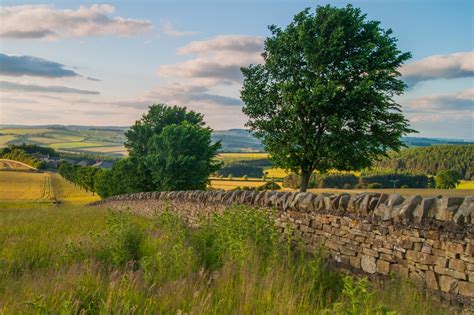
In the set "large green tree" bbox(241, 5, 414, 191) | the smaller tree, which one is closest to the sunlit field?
"large green tree" bbox(241, 5, 414, 191)

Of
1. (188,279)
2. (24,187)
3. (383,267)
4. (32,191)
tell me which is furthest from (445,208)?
(24,187)

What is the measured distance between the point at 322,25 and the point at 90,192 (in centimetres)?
8571

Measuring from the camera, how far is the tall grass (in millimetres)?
4578

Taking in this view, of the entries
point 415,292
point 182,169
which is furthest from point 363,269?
point 182,169

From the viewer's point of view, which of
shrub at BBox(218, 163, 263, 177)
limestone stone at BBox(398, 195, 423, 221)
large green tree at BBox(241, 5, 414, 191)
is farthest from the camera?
shrub at BBox(218, 163, 263, 177)

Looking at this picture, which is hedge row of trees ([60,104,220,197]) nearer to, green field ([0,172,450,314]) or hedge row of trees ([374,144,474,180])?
green field ([0,172,450,314])

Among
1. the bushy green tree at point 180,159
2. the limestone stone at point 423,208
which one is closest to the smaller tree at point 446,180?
the bushy green tree at point 180,159

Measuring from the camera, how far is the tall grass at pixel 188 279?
180 inches

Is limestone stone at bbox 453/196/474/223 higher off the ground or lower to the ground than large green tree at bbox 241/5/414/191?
lower

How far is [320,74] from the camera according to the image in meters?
22.1

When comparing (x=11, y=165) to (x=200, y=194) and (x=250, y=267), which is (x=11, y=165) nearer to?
→ (x=200, y=194)

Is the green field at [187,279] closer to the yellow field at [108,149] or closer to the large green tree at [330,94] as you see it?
the large green tree at [330,94]

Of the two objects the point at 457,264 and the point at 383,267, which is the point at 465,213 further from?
the point at 383,267

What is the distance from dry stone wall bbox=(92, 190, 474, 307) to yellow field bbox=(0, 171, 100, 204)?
218 feet
